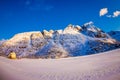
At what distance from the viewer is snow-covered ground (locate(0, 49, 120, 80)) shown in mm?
1341

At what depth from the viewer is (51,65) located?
1.56m

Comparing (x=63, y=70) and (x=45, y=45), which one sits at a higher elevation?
(x=45, y=45)

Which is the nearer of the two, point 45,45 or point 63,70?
point 63,70

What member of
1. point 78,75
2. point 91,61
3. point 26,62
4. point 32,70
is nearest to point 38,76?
point 32,70

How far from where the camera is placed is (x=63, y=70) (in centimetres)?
147

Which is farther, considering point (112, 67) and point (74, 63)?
point (74, 63)

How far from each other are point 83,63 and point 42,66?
320 millimetres

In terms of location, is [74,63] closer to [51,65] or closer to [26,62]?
[51,65]

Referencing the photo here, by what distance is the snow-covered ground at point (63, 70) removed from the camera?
52.8 inches

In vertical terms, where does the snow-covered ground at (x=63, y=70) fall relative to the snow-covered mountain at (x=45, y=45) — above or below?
below

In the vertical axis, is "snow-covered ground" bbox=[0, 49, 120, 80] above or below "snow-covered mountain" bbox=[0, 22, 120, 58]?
below

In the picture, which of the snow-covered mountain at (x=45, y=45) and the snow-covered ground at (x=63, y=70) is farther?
the snow-covered mountain at (x=45, y=45)

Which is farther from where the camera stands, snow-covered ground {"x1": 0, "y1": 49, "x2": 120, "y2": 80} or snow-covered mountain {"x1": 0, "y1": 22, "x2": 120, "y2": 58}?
snow-covered mountain {"x1": 0, "y1": 22, "x2": 120, "y2": 58}

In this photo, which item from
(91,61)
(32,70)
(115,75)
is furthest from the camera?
(91,61)
